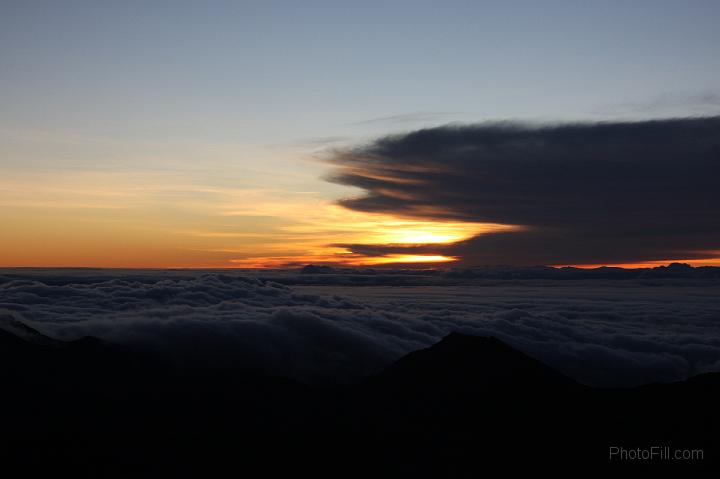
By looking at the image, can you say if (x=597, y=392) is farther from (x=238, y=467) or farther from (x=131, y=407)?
(x=131, y=407)

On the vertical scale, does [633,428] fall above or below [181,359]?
below

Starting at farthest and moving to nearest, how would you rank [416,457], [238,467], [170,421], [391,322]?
1. [391,322]
2. [170,421]
3. [416,457]
4. [238,467]

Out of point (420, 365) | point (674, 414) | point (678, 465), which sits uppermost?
point (420, 365)

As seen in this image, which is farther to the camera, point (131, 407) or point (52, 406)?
point (131, 407)

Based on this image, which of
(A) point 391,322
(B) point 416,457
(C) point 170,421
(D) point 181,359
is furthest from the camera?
(A) point 391,322

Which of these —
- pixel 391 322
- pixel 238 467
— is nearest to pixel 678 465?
pixel 391 322

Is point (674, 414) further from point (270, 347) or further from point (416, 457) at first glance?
point (270, 347)
